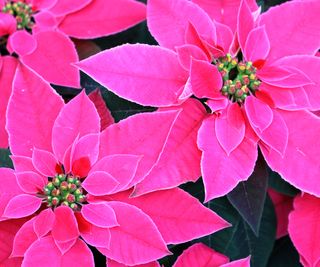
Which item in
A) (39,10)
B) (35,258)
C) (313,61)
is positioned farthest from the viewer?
(39,10)

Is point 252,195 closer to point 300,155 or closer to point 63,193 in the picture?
point 300,155

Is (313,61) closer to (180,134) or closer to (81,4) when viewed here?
(180,134)

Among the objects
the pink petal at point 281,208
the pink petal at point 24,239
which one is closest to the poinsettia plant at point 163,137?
the pink petal at point 24,239

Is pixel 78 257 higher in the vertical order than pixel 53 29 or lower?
lower

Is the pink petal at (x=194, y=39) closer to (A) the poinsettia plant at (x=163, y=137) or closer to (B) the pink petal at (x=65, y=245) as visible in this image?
(A) the poinsettia plant at (x=163, y=137)

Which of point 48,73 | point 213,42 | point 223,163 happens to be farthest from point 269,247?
point 48,73

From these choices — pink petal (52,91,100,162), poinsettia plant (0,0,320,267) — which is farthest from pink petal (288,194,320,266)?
pink petal (52,91,100,162)

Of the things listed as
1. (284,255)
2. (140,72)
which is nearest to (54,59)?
(140,72)
